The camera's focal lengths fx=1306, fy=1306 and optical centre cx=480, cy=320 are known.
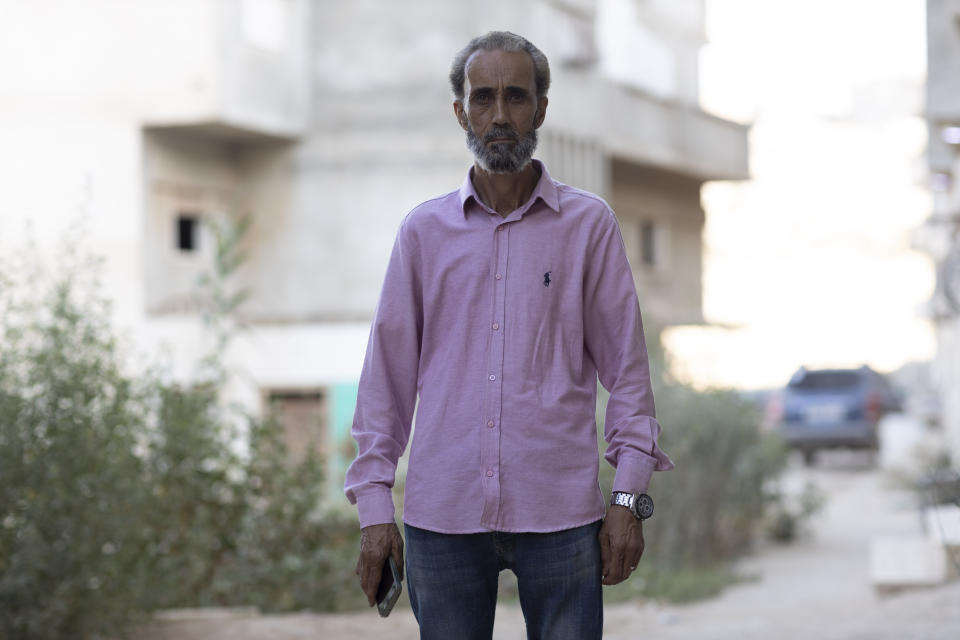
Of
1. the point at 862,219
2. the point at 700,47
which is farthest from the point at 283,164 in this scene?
the point at 862,219

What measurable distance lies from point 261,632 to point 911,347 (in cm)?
4410

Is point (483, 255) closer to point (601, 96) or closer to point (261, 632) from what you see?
point (261, 632)

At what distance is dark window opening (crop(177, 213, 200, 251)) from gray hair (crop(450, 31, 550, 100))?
48.8 ft

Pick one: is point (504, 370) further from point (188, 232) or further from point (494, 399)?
point (188, 232)

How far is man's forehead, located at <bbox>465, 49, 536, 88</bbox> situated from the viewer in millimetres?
2705

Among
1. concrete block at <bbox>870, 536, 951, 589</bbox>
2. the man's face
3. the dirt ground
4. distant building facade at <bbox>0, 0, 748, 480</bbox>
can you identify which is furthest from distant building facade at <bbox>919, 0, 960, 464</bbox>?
the man's face

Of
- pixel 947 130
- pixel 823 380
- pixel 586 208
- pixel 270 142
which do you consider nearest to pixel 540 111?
pixel 586 208

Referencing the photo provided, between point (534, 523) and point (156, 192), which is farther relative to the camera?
point (156, 192)

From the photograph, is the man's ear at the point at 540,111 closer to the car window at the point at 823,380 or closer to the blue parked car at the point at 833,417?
the blue parked car at the point at 833,417

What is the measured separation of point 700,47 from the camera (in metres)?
26.0

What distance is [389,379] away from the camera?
2740 mm

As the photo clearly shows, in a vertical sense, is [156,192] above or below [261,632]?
above

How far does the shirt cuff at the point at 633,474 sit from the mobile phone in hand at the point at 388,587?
0.47 meters

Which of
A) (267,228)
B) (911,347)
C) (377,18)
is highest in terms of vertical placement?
(377,18)
